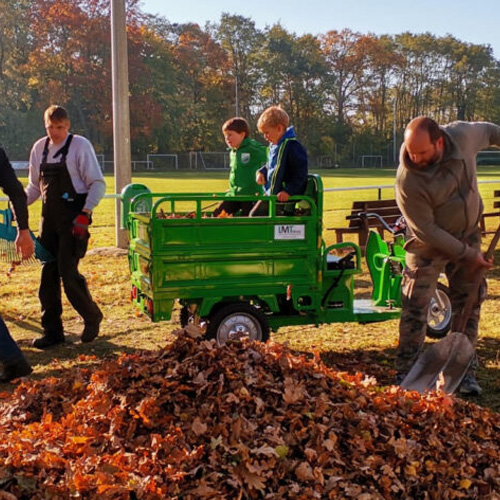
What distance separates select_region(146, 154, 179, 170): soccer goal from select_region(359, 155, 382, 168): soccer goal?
65.0 feet

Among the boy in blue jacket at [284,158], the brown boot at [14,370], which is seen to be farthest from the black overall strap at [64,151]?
the brown boot at [14,370]

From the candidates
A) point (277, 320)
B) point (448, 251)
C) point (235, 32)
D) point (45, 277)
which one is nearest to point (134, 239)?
point (45, 277)

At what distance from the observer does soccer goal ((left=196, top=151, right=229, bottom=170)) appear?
6341 centimetres

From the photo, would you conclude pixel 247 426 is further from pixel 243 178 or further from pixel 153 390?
pixel 243 178

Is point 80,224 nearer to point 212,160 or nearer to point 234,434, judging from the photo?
point 234,434

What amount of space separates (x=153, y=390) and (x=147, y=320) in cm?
401

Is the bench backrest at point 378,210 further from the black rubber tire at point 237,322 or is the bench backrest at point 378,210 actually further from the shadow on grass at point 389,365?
the black rubber tire at point 237,322

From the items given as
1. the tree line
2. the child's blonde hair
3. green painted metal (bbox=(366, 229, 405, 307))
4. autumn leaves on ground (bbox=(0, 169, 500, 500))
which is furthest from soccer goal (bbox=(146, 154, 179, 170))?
autumn leaves on ground (bbox=(0, 169, 500, 500))

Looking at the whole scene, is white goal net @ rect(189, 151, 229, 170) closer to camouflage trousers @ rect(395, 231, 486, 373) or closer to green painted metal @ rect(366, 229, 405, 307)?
green painted metal @ rect(366, 229, 405, 307)

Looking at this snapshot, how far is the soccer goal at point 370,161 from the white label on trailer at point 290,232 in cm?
6775

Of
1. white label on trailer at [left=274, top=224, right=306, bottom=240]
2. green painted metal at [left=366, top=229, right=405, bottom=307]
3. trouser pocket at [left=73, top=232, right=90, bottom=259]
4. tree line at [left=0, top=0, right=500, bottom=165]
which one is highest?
tree line at [left=0, top=0, right=500, bottom=165]

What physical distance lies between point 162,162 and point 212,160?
463 centimetres

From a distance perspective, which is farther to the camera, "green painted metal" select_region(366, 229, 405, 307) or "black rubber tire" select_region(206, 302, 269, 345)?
"green painted metal" select_region(366, 229, 405, 307)

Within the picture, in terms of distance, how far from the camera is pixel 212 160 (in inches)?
2516
